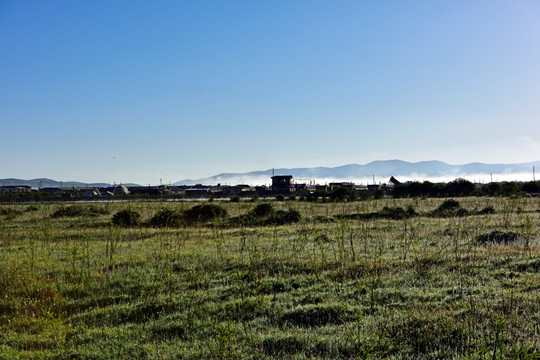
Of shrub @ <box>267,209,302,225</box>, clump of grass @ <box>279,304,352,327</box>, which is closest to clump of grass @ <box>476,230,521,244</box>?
clump of grass @ <box>279,304,352,327</box>

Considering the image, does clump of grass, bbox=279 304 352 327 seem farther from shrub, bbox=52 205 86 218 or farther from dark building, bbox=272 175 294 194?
dark building, bbox=272 175 294 194

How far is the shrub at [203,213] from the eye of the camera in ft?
90.3

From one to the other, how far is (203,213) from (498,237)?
60.1 feet

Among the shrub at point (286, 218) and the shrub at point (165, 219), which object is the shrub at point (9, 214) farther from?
the shrub at point (286, 218)

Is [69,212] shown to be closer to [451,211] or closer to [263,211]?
[263,211]

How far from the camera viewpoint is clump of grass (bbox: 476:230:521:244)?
14.3m

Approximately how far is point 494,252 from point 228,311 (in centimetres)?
777

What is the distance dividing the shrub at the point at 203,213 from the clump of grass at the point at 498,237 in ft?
51.9

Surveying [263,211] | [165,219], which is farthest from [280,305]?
[263,211]

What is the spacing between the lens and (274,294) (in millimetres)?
9023

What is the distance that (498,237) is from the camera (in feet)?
48.4

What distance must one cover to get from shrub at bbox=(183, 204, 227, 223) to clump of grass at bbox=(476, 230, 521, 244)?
15.8 meters

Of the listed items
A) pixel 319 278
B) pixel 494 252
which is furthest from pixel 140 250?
pixel 494 252

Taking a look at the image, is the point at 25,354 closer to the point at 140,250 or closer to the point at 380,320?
the point at 380,320
